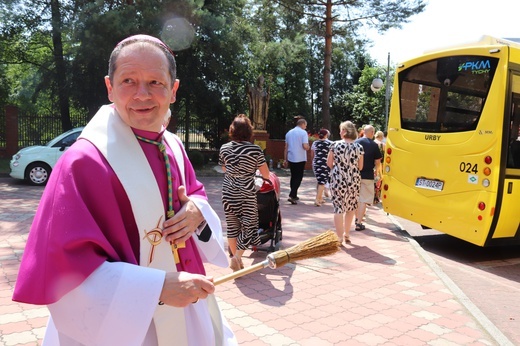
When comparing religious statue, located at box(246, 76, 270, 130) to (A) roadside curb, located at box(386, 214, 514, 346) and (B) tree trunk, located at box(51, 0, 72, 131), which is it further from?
(A) roadside curb, located at box(386, 214, 514, 346)

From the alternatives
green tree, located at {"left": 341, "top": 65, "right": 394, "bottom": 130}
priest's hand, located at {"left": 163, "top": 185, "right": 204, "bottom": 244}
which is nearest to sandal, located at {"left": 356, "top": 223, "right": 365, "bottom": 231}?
priest's hand, located at {"left": 163, "top": 185, "right": 204, "bottom": 244}

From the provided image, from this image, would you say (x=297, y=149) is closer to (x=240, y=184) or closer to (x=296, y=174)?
(x=296, y=174)

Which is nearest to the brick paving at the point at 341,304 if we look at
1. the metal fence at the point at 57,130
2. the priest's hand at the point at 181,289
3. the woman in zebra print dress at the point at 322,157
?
the priest's hand at the point at 181,289

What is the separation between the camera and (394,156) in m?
8.05

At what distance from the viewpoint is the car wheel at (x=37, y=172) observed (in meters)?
12.1

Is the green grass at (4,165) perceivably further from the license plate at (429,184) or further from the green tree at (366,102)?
the green tree at (366,102)

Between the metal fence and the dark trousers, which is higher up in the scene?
the metal fence

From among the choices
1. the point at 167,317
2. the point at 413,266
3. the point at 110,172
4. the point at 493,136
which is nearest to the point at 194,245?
the point at 167,317

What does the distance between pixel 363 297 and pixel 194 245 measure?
3.29m

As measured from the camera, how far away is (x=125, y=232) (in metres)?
1.53

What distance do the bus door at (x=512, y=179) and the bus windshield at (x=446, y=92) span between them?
41 cm

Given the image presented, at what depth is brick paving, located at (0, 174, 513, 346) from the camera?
3764mm

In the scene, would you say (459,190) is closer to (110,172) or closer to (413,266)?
(413,266)

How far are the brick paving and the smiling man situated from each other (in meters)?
2.16
